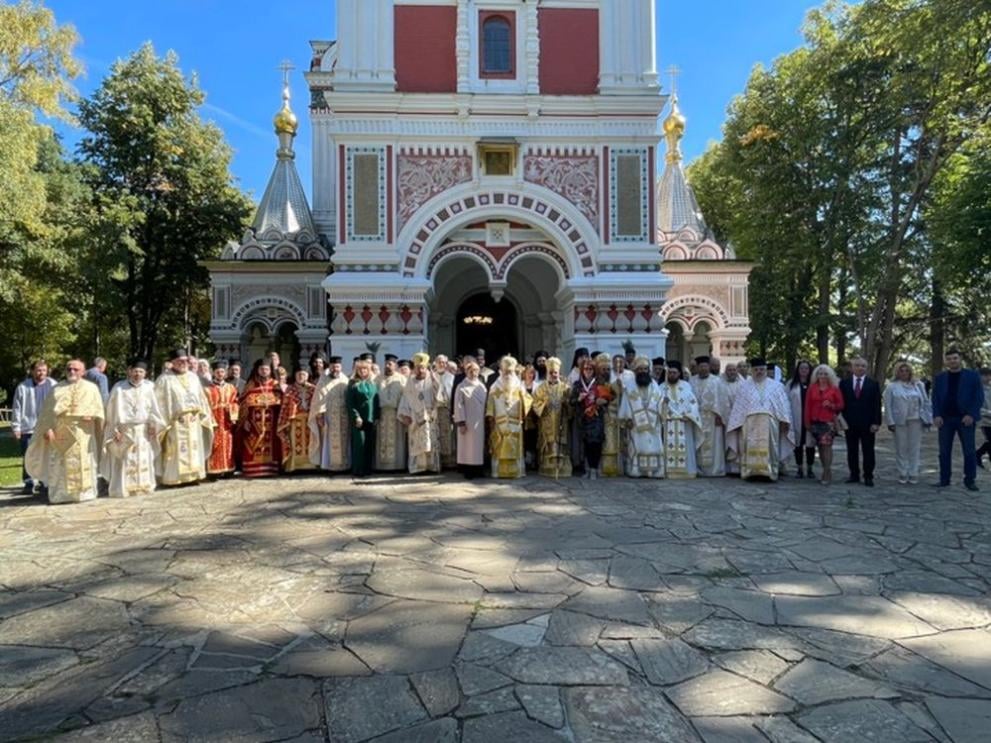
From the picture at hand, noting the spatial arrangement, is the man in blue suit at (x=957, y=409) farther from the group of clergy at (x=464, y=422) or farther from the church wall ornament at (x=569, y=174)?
the church wall ornament at (x=569, y=174)

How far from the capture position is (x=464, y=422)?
9078 mm

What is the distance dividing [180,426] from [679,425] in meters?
6.40

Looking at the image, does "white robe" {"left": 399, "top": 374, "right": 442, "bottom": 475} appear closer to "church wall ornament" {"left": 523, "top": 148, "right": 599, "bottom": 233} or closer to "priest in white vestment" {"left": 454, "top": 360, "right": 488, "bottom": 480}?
"priest in white vestment" {"left": 454, "top": 360, "right": 488, "bottom": 480}

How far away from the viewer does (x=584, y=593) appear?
179 inches

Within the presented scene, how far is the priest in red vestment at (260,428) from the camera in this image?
373 inches

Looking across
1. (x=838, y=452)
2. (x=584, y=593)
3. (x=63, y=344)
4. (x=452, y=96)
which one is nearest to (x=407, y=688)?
(x=584, y=593)

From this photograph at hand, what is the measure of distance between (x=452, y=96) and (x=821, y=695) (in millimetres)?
13049

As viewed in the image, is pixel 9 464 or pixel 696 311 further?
pixel 696 311

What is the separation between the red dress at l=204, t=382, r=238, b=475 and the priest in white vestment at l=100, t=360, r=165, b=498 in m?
0.83

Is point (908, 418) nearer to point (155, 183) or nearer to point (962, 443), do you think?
point (962, 443)

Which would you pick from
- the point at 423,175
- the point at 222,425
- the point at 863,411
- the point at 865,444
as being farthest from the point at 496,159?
the point at 865,444

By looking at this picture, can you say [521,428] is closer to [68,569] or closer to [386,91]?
[68,569]

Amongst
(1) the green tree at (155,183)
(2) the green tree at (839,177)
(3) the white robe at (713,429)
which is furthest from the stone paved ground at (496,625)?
(1) the green tree at (155,183)

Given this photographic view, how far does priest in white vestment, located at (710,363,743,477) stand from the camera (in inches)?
373
